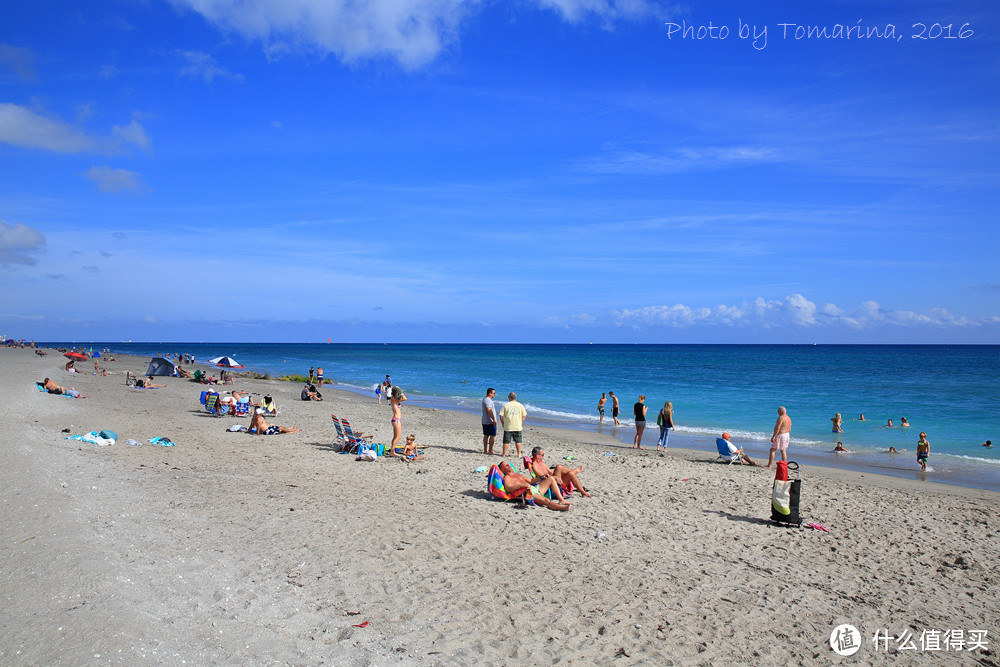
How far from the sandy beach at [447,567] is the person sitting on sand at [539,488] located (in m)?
0.22

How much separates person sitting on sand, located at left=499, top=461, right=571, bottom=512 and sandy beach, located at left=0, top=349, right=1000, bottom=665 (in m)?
0.22

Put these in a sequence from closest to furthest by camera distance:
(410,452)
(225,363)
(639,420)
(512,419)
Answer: (410,452) < (512,419) < (639,420) < (225,363)

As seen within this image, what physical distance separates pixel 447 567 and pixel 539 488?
3049mm

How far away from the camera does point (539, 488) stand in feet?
31.6

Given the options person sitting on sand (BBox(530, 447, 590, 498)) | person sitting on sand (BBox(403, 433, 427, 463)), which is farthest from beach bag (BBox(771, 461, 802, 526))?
person sitting on sand (BBox(403, 433, 427, 463))

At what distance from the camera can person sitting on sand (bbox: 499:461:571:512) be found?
935 centimetres

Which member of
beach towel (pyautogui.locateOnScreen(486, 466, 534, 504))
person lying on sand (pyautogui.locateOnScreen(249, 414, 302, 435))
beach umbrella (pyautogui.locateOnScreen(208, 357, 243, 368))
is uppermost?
beach umbrella (pyautogui.locateOnScreen(208, 357, 243, 368))

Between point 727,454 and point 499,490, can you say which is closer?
point 499,490

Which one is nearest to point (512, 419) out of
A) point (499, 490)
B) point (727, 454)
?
point (499, 490)

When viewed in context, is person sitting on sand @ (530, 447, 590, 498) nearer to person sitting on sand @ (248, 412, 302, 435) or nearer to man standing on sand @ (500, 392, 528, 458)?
man standing on sand @ (500, 392, 528, 458)

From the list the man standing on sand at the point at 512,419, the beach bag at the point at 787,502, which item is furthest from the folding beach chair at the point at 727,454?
the beach bag at the point at 787,502

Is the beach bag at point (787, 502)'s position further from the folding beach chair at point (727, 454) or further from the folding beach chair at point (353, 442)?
the folding beach chair at point (353, 442)

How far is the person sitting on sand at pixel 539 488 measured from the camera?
9.35m

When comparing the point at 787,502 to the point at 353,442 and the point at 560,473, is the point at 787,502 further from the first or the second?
the point at 353,442
